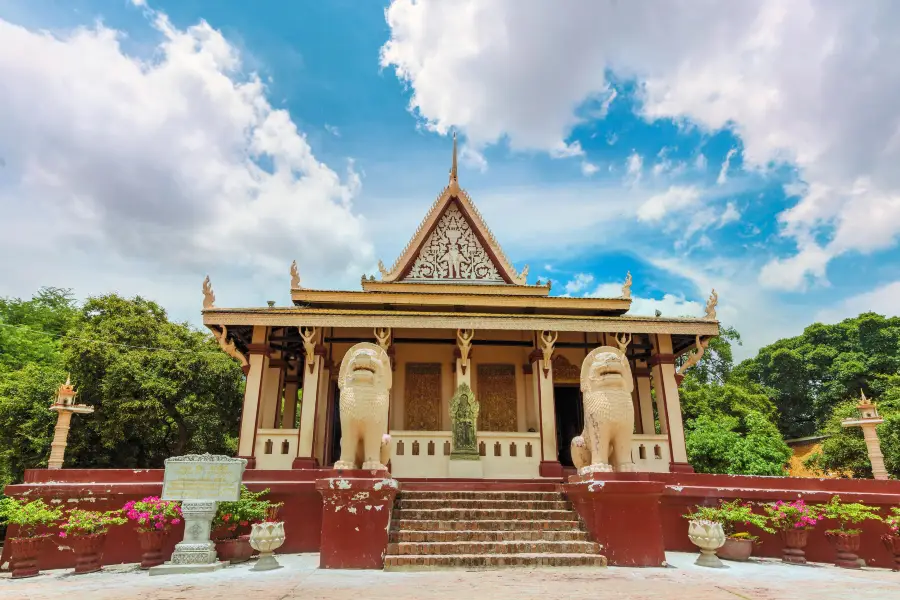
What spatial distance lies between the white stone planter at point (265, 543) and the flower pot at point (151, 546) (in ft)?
4.36

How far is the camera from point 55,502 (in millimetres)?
6926

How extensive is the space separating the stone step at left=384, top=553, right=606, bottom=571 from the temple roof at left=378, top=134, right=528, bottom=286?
8146 mm

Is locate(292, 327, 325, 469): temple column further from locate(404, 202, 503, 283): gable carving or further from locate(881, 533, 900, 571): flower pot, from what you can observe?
locate(881, 533, 900, 571): flower pot

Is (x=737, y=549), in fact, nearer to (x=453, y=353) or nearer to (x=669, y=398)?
(x=669, y=398)

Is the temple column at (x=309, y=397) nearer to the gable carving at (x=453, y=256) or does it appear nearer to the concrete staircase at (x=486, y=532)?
the concrete staircase at (x=486, y=532)

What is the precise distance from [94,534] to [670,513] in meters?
7.34

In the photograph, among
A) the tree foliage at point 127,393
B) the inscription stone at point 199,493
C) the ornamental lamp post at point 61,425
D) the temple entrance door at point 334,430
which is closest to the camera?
the inscription stone at point 199,493

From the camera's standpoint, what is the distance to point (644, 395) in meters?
12.0

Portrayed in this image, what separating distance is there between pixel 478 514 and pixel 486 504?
35cm

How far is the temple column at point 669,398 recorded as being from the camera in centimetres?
1006

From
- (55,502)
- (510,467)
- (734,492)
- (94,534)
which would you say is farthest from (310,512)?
(734,492)

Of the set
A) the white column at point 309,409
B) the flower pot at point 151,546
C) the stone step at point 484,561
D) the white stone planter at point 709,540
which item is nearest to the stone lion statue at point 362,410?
the stone step at point 484,561

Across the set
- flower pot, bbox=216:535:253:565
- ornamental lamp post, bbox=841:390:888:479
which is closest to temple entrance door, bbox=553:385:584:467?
ornamental lamp post, bbox=841:390:888:479

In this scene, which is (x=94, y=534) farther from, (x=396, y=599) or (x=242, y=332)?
(x=242, y=332)
